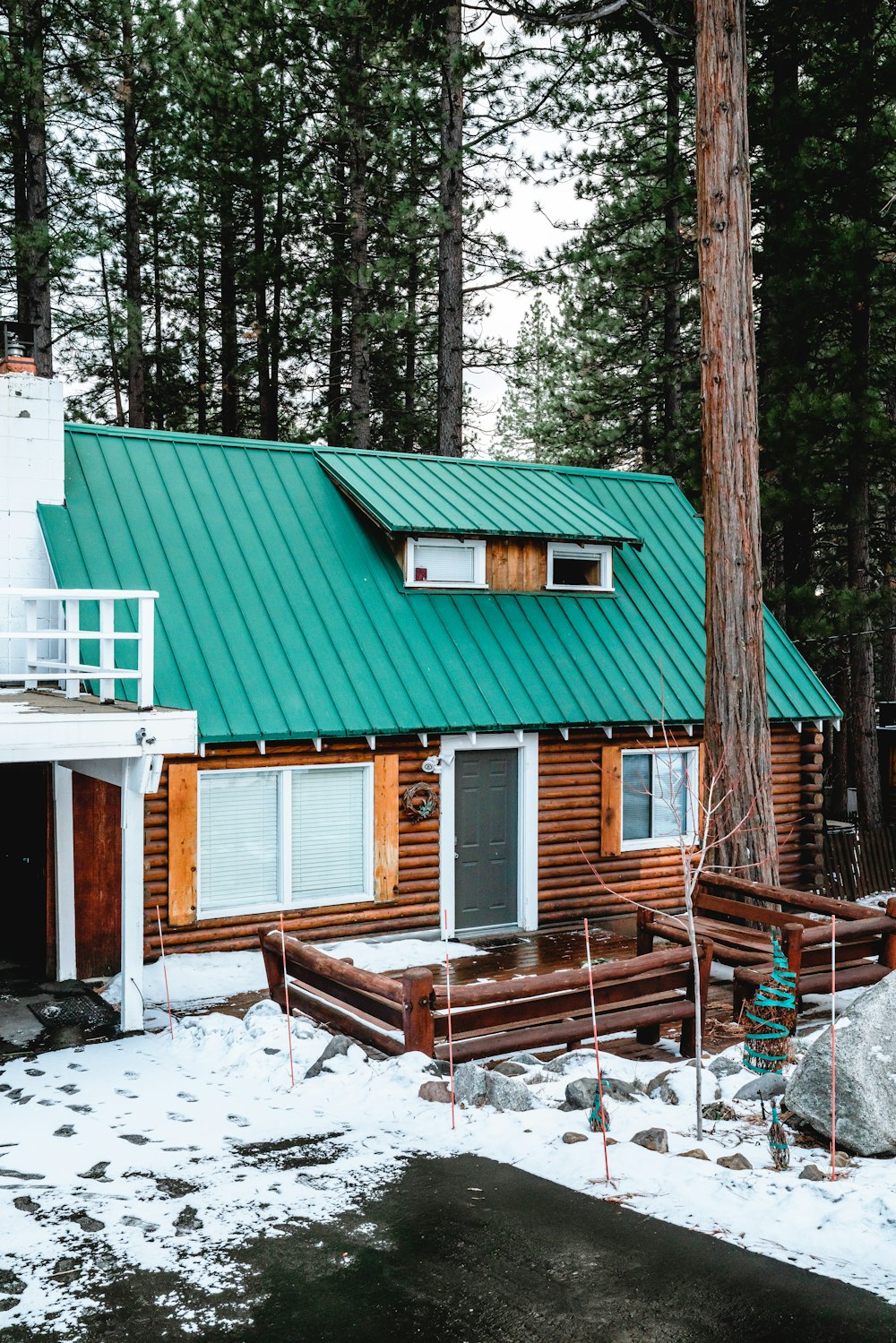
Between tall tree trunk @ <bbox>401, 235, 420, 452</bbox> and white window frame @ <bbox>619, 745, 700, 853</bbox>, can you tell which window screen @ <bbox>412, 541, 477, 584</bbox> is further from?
tall tree trunk @ <bbox>401, 235, 420, 452</bbox>

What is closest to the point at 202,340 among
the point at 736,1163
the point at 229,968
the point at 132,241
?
the point at 132,241

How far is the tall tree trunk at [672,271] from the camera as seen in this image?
23.3 meters

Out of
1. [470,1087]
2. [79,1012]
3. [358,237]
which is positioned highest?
[358,237]

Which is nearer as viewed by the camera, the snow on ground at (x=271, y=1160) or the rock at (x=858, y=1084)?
the snow on ground at (x=271, y=1160)

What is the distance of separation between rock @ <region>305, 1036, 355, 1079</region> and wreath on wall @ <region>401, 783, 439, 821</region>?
4.89 meters

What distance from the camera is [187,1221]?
20.2ft

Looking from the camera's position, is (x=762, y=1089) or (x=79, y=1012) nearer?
(x=762, y=1089)

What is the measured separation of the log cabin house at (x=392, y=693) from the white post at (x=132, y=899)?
139 cm

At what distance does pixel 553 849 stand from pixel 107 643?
21.7 feet

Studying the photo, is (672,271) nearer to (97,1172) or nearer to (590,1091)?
(590,1091)

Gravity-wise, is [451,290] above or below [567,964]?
above

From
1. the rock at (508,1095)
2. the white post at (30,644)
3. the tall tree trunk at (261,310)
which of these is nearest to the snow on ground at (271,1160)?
the rock at (508,1095)

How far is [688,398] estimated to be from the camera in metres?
27.0

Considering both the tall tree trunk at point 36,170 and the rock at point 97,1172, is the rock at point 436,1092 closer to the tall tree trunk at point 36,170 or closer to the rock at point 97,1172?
the rock at point 97,1172
